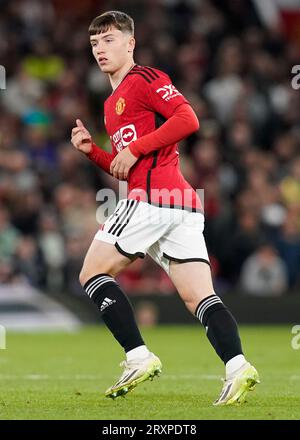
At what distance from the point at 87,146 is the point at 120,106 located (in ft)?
1.43

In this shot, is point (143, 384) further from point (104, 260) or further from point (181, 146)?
point (181, 146)

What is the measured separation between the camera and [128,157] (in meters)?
6.96

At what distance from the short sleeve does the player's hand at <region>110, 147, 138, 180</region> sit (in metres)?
0.33

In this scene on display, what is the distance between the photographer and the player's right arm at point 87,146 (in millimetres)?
7359

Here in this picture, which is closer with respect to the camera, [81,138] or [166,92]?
[166,92]

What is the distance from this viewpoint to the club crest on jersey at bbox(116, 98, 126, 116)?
7.13 meters

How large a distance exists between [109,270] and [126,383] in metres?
0.71

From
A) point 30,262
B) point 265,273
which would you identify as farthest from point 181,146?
point 30,262

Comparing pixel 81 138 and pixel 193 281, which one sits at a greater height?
pixel 81 138

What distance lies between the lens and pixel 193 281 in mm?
6941
